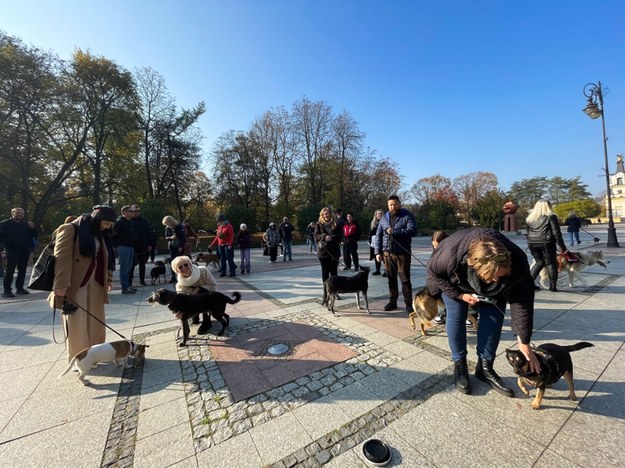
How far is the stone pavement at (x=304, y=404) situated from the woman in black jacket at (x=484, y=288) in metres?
0.29

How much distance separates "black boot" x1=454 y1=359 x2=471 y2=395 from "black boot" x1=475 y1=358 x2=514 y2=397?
7.8 inches

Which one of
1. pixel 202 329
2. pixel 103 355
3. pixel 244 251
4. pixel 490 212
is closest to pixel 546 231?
pixel 202 329

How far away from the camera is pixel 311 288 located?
6.40 metres

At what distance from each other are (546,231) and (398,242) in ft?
10.1

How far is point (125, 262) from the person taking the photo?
20.7ft

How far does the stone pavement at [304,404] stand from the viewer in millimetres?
1799

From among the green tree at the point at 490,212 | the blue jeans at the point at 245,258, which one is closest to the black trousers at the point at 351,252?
the blue jeans at the point at 245,258

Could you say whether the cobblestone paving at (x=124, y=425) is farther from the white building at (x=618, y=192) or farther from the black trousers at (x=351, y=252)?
the white building at (x=618, y=192)

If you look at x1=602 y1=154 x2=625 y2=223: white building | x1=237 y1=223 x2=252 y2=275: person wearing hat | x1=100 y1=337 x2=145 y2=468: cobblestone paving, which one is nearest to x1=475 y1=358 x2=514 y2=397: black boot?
x1=100 y1=337 x2=145 y2=468: cobblestone paving

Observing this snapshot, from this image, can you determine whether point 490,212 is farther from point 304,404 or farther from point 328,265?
point 304,404

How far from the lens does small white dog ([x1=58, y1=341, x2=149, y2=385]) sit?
2.67 meters

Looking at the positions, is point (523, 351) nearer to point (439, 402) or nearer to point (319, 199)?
point (439, 402)

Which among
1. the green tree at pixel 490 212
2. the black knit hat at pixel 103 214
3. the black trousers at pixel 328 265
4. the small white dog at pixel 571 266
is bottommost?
the small white dog at pixel 571 266

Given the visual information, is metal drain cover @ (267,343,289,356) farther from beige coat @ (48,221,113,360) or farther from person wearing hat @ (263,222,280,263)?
person wearing hat @ (263,222,280,263)
